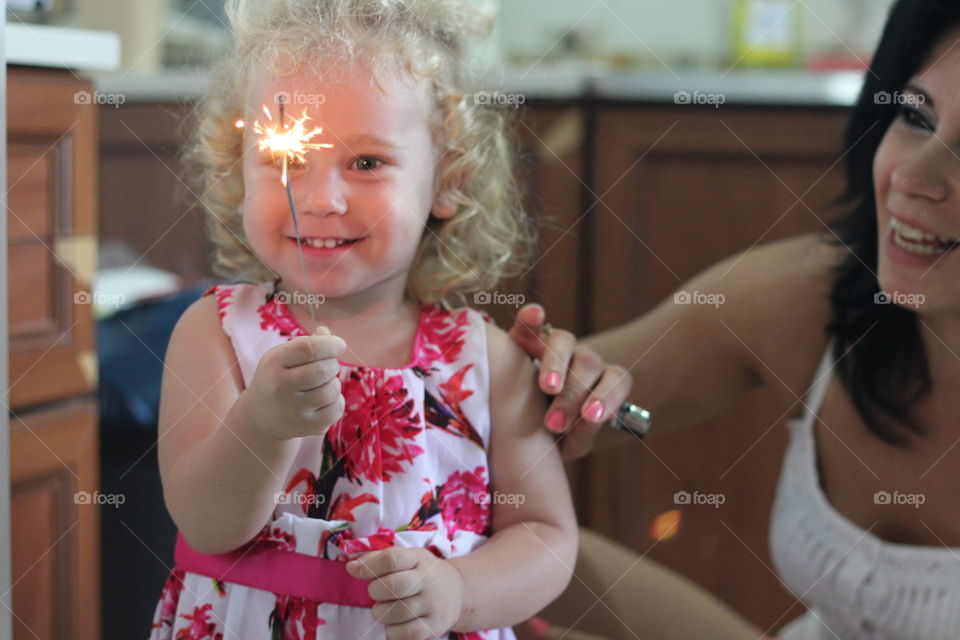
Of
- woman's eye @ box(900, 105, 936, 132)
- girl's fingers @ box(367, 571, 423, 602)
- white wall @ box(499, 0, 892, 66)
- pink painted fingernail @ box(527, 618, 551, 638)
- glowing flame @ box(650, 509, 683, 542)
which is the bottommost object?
glowing flame @ box(650, 509, 683, 542)

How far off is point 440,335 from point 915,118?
0.34 metres

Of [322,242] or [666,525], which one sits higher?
[322,242]

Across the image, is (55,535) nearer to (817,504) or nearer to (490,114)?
(490,114)

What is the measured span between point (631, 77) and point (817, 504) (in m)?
0.67

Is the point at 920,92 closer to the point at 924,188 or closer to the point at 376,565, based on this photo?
the point at 924,188

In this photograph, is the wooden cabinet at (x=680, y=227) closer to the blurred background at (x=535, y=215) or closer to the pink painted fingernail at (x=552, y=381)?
the blurred background at (x=535, y=215)

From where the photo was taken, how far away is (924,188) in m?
0.65

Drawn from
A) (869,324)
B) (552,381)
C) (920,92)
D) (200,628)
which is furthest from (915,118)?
(200,628)

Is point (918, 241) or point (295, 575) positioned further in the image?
point (918, 241)

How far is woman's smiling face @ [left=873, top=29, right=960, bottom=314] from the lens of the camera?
2.07 ft

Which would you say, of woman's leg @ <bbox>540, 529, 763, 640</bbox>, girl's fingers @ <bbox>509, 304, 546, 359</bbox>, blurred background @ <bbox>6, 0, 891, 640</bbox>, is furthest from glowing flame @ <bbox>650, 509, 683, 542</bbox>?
girl's fingers @ <bbox>509, 304, 546, 359</bbox>

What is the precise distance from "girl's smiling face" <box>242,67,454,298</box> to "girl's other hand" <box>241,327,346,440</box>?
7 cm

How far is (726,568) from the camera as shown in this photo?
1182 millimetres

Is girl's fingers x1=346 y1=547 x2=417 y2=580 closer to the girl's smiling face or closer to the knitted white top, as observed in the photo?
the girl's smiling face
